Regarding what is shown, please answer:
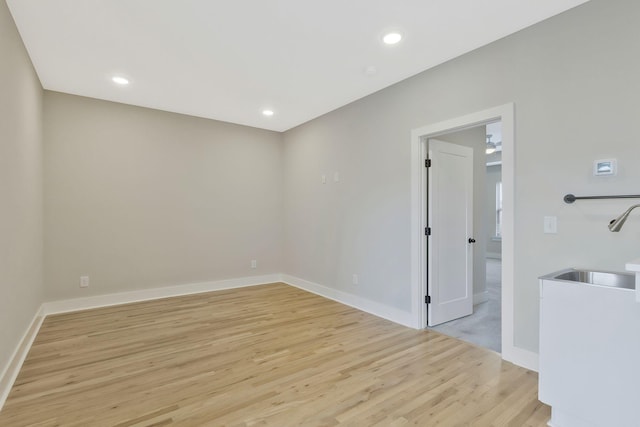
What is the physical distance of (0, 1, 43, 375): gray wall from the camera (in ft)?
7.32

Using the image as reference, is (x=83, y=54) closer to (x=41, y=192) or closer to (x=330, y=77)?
(x=41, y=192)

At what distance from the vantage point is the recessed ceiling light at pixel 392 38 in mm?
2633

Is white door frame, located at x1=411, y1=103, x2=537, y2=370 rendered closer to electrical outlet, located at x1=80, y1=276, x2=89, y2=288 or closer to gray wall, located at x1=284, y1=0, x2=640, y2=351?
gray wall, located at x1=284, y1=0, x2=640, y2=351

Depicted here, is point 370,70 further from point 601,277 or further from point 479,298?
point 479,298

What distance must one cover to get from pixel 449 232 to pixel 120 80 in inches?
165

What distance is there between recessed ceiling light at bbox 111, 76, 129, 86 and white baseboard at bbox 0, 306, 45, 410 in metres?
2.74

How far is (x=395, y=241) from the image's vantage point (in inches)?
145

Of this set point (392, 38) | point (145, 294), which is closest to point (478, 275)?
point (392, 38)

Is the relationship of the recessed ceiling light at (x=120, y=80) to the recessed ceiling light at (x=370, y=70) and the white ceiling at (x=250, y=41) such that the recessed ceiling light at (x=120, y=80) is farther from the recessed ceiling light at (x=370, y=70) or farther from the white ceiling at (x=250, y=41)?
the recessed ceiling light at (x=370, y=70)

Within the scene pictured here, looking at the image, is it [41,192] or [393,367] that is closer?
[393,367]

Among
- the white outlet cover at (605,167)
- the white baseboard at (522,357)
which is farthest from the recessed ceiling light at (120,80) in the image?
the white baseboard at (522,357)

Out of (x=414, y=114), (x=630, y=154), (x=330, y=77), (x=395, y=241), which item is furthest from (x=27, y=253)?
(x=630, y=154)

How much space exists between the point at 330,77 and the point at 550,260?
8.97 ft

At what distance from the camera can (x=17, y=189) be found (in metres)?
2.66
